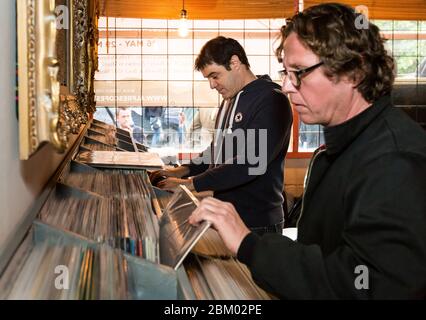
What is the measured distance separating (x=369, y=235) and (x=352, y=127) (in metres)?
0.31

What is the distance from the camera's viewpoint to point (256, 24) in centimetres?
766

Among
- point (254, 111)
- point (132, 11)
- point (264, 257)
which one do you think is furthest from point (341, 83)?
point (132, 11)

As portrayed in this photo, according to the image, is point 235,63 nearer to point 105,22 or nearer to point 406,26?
point 105,22

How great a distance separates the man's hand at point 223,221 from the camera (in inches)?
48.9

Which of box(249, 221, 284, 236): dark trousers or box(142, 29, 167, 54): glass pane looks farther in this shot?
box(142, 29, 167, 54): glass pane

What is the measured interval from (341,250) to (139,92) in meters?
6.65

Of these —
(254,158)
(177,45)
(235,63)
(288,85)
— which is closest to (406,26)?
(177,45)

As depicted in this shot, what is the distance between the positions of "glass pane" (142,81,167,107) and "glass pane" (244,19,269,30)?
1378 millimetres

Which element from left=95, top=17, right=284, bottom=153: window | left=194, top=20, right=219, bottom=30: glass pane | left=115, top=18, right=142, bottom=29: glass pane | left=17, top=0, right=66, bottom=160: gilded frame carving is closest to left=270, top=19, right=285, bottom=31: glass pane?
left=95, top=17, right=284, bottom=153: window

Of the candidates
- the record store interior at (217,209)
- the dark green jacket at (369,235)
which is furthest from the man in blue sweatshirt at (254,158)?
the dark green jacket at (369,235)

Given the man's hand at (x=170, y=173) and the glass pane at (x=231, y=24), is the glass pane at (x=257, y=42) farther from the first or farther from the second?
the man's hand at (x=170, y=173)

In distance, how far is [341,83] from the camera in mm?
1342

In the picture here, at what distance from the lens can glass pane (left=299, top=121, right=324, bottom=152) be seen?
7.94 metres

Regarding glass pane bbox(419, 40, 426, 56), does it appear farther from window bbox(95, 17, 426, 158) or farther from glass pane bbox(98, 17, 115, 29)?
glass pane bbox(98, 17, 115, 29)
